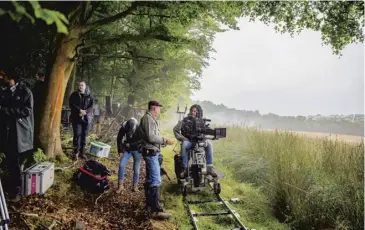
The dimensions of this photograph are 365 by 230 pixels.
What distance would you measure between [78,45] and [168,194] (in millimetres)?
4579

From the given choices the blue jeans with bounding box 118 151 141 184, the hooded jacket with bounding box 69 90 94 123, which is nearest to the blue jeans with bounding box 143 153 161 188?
the blue jeans with bounding box 118 151 141 184

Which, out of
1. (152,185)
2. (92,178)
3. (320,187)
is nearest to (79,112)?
(92,178)

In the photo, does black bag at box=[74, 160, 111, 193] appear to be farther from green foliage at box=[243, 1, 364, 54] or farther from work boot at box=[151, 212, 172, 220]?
green foliage at box=[243, 1, 364, 54]

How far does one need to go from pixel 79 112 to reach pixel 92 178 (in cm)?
249

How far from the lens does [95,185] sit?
→ 676cm

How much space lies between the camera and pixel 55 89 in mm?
7691

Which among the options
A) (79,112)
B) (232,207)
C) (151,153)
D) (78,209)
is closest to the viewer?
(78,209)

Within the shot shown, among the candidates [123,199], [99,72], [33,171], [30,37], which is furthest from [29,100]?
[99,72]

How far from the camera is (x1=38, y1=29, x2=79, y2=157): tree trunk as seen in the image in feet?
24.8

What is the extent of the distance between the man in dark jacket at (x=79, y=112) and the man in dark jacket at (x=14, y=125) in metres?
2.79

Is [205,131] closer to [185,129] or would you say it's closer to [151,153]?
[185,129]

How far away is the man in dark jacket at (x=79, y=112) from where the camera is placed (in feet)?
28.1

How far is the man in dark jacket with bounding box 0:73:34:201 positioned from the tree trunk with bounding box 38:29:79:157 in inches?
74.7

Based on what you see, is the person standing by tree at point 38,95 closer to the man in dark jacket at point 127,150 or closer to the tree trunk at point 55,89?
the tree trunk at point 55,89
